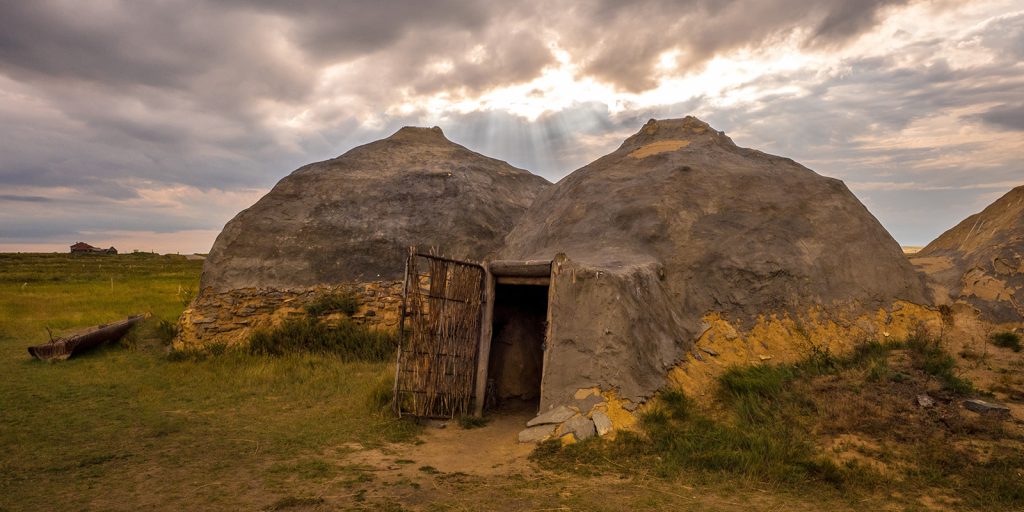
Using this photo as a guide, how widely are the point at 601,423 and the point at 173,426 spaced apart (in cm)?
511

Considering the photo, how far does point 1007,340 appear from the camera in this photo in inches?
331

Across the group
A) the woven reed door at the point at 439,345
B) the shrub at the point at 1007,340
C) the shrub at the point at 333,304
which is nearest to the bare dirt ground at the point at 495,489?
the woven reed door at the point at 439,345

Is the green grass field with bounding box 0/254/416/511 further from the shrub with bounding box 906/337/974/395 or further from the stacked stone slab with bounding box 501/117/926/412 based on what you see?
the shrub with bounding box 906/337/974/395

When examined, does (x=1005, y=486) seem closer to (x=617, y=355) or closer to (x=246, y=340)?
(x=617, y=355)

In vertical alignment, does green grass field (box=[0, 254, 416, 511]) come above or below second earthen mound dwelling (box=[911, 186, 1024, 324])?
below

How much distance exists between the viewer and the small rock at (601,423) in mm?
6672

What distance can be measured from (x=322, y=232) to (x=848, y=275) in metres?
10.1

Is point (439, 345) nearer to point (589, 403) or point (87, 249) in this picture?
point (589, 403)

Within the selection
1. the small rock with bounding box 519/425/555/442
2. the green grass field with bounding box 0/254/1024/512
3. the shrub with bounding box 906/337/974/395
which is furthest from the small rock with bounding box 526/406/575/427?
the shrub with bounding box 906/337/974/395

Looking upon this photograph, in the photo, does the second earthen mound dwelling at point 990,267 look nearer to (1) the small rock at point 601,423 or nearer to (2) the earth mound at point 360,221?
(1) the small rock at point 601,423

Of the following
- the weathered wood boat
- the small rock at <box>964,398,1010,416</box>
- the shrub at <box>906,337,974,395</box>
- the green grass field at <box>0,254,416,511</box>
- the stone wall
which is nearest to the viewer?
the green grass field at <box>0,254,416,511</box>

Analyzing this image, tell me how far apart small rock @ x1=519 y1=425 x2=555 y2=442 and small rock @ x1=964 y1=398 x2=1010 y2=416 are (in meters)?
4.28

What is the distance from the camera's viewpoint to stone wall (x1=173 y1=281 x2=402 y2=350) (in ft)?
39.5

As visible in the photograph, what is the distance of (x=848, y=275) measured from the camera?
9.26 m
